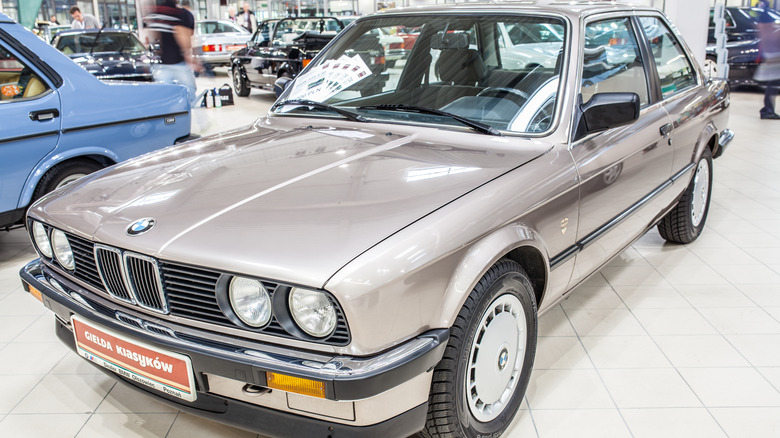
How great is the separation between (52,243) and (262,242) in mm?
921

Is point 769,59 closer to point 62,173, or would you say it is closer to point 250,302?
Result: point 62,173

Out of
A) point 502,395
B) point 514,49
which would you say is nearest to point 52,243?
point 502,395

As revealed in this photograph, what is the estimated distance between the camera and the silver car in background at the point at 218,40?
1521cm

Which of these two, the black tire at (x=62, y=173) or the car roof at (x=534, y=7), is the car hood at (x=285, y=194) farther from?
the black tire at (x=62, y=173)

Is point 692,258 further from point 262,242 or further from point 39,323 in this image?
point 39,323

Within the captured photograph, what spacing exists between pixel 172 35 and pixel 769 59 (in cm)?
767

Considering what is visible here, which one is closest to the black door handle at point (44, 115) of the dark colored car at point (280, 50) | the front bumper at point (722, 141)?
the front bumper at point (722, 141)

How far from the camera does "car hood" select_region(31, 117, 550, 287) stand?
1.69 meters

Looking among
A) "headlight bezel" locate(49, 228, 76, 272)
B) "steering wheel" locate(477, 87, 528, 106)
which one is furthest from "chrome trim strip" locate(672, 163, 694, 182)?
"headlight bezel" locate(49, 228, 76, 272)

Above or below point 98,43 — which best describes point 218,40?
below

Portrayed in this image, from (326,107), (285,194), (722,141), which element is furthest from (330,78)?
(722,141)

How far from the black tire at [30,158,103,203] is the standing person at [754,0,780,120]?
312 inches

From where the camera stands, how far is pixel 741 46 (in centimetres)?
1003

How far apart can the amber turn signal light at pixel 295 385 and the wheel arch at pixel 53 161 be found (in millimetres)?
2718
